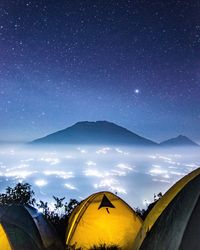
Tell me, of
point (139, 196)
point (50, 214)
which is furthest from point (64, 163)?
point (50, 214)

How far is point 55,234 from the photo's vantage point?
26.3 feet

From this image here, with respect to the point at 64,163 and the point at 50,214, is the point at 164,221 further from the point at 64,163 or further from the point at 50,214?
the point at 64,163

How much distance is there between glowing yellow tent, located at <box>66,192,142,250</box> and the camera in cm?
846

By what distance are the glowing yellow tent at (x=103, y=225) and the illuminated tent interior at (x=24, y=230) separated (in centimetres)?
79

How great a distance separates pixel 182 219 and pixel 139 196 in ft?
212

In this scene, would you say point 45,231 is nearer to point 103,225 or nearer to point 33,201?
point 103,225

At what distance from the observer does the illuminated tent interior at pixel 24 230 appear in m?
6.36

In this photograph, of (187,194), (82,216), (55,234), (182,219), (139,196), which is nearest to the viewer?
(182,219)

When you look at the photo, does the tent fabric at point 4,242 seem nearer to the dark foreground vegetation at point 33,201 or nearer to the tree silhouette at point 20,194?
the dark foreground vegetation at point 33,201

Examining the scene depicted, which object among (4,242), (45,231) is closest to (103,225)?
(45,231)

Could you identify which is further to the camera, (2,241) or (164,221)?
(2,241)

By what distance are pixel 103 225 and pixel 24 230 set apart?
2.50 metres

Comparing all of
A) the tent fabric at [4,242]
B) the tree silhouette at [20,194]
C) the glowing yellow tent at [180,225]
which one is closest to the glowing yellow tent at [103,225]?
the tent fabric at [4,242]

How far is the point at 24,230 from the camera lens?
689 cm
